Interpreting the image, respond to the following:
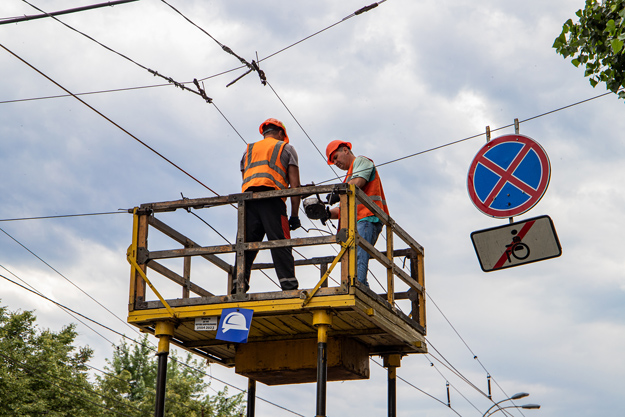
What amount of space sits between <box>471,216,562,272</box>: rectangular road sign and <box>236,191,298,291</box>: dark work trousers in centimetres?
234

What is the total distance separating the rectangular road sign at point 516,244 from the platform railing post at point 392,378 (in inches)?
148

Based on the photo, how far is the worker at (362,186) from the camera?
363 inches

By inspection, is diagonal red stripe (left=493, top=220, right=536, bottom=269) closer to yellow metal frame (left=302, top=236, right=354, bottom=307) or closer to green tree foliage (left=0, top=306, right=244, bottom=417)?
yellow metal frame (left=302, top=236, right=354, bottom=307)

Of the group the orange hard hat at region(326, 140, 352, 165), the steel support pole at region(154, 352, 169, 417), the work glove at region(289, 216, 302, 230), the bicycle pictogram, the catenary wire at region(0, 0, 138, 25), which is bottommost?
the steel support pole at region(154, 352, 169, 417)

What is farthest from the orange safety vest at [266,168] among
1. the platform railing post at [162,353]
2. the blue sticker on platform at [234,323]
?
the platform railing post at [162,353]

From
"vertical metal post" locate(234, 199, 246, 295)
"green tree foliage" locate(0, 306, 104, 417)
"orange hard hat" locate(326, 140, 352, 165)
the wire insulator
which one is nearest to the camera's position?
"vertical metal post" locate(234, 199, 246, 295)

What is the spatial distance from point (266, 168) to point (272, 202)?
42 centimetres

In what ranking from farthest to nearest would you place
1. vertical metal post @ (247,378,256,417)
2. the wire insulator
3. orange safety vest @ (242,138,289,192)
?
the wire insulator, vertical metal post @ (247,378,256,417), orange safety vest @ (242,138,289,192)

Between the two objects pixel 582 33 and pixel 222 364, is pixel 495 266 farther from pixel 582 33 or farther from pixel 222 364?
pixel 222 364

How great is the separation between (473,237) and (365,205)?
2030 mm

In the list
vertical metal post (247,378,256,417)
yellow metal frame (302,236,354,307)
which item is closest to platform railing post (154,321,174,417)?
yellow metal frame (302,236,354,307)

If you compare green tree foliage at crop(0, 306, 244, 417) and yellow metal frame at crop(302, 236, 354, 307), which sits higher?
green tree foliage at crop(0, 306, 244, 417)

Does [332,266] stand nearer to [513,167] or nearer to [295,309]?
[295,309]

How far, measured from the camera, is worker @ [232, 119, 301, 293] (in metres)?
8.80
